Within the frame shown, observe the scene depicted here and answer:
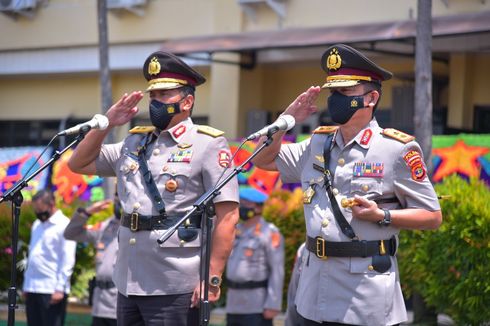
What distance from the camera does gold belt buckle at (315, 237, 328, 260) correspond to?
5312mm

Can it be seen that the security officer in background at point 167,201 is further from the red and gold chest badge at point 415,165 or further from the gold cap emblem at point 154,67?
the red and gold chest badge at point 415,165

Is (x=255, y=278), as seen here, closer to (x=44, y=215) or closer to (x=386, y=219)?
(x=44, y=215)

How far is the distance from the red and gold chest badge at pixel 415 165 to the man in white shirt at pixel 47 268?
16.7 feet

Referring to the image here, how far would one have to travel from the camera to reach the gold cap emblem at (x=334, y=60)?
5488mm

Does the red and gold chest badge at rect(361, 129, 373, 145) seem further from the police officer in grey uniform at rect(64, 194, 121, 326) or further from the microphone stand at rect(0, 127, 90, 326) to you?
the police officer in grey uniform at rect(64, 194, 121, 326)

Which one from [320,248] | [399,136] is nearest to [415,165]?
[399,136]

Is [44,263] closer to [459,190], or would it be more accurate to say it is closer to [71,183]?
[459,190]

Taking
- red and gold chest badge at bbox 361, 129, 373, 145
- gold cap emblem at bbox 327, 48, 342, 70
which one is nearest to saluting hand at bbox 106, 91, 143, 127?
gold cap emblem at bbox 327, 48, 342, 70

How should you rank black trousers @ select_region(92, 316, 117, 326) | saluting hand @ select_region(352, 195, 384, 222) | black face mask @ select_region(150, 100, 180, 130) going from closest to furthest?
saluting hand @ select_region(352, 195, 384, 222), black face mask @ select_region(150, 100, 180, 130), black trousers @ select_region(92, 316, 117, 326)

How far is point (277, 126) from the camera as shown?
5.25 metres

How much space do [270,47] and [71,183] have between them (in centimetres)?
427

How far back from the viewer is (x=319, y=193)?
542 cm

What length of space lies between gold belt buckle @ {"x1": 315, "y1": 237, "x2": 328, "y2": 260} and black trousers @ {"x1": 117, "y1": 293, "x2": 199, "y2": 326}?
0.86 meters

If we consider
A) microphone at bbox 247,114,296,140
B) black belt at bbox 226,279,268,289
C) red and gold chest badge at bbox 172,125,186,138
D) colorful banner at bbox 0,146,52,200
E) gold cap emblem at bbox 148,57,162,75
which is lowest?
black belt at bbox 226,279,268,289
